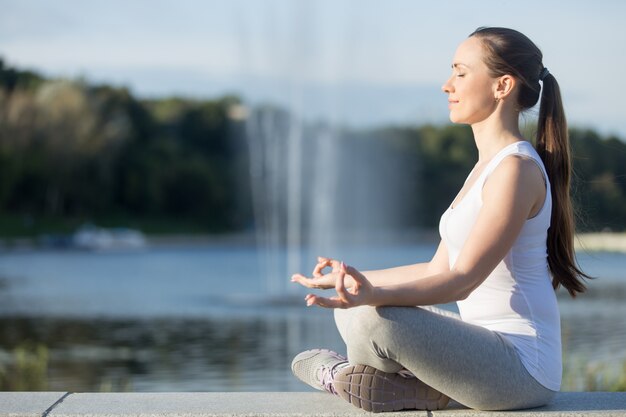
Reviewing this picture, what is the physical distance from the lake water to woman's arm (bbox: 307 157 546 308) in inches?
85.1

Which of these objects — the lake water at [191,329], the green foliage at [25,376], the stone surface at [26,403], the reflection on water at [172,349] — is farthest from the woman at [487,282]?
the green foliage at [25,376]

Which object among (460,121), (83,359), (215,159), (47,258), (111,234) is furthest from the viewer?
(215,159)

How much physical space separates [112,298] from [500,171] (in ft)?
65.0

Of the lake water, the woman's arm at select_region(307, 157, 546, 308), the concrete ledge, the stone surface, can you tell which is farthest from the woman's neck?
the lake water

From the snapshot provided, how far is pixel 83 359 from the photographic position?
39.7 ft

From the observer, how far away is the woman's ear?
10.00ft

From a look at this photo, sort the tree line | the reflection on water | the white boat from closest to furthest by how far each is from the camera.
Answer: the reflection on water → the tree line → the white boat

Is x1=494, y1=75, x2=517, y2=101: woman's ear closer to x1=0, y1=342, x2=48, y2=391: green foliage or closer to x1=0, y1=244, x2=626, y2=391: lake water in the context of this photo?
x1=0, y1=244, x2=626, y2=391: lake water

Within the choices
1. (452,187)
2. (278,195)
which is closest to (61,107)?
(452,187)

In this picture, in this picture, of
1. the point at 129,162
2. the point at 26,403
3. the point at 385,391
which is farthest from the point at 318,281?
the point at 129,162

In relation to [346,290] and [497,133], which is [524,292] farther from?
[346,290]

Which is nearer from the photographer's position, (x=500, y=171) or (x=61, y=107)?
(x=500, y=171)

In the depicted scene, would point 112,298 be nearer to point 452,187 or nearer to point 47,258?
point 47,258

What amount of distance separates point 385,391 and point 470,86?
90 cm
